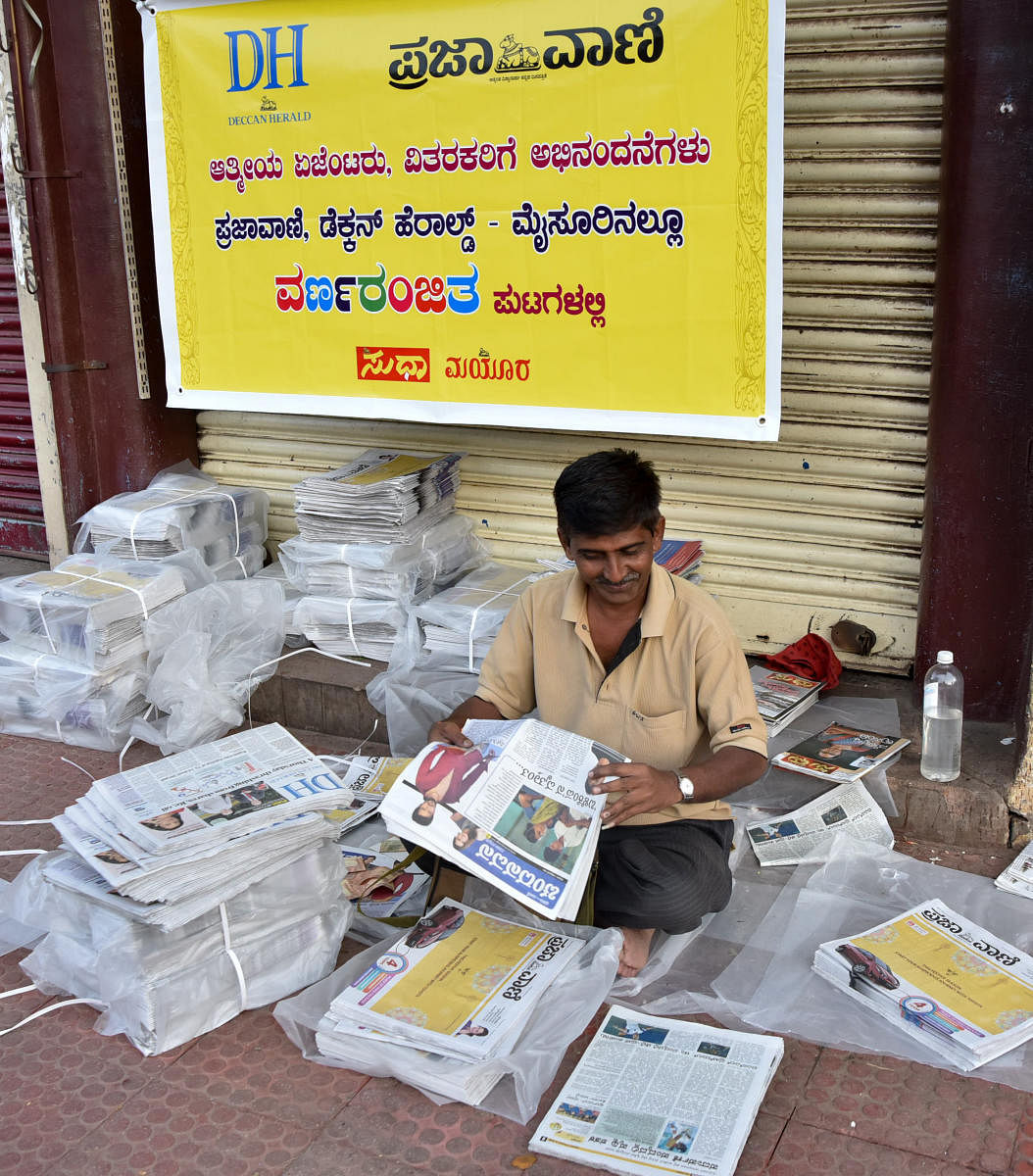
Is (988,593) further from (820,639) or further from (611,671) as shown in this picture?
(611,671)

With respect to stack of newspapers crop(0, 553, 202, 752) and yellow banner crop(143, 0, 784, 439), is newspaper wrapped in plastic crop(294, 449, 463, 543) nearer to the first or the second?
yellow banner crop(143, 0, 784, 439)

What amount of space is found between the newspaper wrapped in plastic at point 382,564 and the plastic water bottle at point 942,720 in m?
1.66

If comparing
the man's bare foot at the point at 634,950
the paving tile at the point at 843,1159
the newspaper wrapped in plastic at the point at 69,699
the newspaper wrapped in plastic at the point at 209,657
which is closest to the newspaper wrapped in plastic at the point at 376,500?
the newspaper wrapped in plastic at the point at 209,657

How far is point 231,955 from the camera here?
2557 mm

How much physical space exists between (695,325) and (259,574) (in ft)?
6.45

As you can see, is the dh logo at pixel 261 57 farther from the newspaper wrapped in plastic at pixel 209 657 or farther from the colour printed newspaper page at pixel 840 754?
the colour printed newspaper page at pixel 840 754

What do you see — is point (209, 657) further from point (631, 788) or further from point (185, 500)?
point (631, 788)

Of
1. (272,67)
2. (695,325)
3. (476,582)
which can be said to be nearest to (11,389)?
(272,67)

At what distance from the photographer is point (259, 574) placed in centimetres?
461

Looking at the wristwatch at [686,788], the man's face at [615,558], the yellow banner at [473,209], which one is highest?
the yellow banner at [473,209]

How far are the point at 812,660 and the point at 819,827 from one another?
0.76m

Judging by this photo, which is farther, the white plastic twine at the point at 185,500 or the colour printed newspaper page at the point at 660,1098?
the white plastic twine at the point at 185,500

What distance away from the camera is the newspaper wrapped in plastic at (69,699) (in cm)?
399

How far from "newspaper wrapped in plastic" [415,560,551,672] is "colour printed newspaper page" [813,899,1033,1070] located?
1506 millimetres
